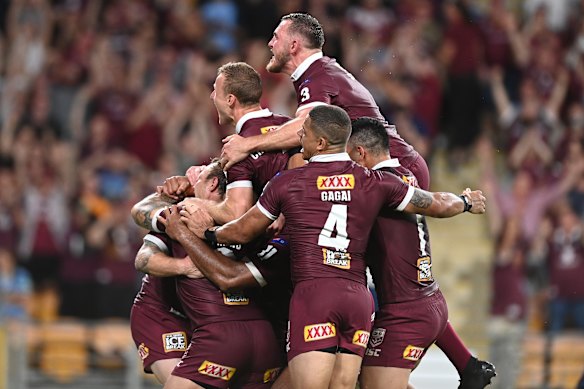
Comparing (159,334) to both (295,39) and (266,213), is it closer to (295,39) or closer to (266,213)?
(266,213)

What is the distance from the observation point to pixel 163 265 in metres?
9.55

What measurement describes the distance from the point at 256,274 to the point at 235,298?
0.81ft

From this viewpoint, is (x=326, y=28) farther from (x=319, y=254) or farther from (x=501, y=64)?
(x=319, y=254)

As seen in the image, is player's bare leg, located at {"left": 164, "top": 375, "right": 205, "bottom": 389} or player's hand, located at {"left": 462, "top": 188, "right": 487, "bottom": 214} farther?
player's hand, located at {"left": 462, "top": 188, "right": 487, "bottom": 214}

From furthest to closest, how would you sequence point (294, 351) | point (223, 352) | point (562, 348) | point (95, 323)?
point (95, 323), point (562, 348), point (223, 352), point (294, 351)

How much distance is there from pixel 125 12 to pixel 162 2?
71 cm

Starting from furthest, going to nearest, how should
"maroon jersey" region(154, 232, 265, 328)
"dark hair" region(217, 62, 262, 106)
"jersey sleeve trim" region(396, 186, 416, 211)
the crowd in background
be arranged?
the crowd in background < "dark hair" region(217, 62, 262, 106) < "maroon jersey" region(154, 232, 265, 328) < "jersey sleeve trim" region(396, 186, 416, 211)

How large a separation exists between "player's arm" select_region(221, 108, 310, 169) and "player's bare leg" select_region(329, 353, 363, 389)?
5.20 ft

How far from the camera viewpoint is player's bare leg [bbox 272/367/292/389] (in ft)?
30.9

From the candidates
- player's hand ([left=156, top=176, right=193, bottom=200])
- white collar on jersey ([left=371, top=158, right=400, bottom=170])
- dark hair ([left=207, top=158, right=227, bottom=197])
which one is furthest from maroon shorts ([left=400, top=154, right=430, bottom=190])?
player's hand ([left=156, top=176, right=193, bottom=200])

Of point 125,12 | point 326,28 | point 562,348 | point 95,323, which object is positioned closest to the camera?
point 562,348

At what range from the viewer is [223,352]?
30.4ft

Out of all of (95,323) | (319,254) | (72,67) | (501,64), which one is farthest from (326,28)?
(319,254)

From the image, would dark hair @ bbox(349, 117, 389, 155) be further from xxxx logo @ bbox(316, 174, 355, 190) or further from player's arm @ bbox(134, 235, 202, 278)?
player's arm @ bbox(134, 235, 202, 278)
